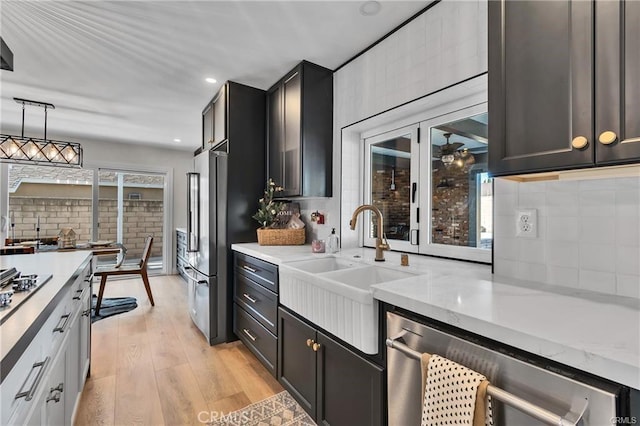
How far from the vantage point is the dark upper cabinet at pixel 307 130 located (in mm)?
2547

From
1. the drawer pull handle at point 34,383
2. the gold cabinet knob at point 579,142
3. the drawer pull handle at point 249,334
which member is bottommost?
the drawer pull handle at point 249,334

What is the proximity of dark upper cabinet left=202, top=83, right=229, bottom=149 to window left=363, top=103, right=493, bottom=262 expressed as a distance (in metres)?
1.50

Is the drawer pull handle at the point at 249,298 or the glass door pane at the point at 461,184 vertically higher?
the glass door pane at the point at 461,184

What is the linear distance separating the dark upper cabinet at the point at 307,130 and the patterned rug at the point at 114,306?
8.68 ft

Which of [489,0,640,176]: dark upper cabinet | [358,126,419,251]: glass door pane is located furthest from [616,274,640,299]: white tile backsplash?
[358,126,419,251]: glass door pane

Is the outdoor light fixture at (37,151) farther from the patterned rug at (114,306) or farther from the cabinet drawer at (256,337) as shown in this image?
the cabinet drawer at (256,337)

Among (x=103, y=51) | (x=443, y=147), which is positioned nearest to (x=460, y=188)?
(x=443, y=147)

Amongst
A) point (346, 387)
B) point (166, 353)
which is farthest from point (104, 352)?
point (346, 387)

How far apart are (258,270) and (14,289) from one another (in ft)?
4.41

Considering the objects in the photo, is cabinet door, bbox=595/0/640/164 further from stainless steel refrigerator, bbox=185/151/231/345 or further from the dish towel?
stainless steel refrigerator, bbox=185/151/231/345

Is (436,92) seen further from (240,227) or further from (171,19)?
(240,227)

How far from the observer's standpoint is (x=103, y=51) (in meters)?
2.36

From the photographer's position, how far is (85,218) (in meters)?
Answer: 5.16

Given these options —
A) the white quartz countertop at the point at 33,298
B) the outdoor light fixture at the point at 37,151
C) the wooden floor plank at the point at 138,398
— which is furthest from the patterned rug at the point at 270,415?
the outdoor light fixture at the point at 37,151
